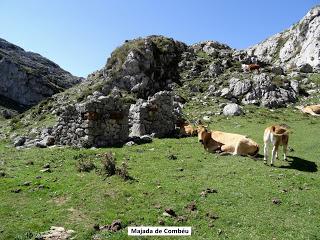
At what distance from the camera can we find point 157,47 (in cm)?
6944

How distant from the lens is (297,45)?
121 m

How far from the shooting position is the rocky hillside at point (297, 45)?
10938 centimetres

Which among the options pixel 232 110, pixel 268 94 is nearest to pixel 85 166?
pixel 232 110

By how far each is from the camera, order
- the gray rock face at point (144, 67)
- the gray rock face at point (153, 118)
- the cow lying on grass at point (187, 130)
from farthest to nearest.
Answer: the gray rock face at point (144, 67) < the gray rock face at point (153, 118) < the cow lying on grass at point (187, 130)

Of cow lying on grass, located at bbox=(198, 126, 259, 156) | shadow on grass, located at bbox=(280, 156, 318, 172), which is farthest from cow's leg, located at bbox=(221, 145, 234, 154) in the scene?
shadow on grass, located at bbox=(280, 156, 318, 172)

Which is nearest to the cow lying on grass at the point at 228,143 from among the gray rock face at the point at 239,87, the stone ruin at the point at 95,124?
the stone ruin at the point at 95,124

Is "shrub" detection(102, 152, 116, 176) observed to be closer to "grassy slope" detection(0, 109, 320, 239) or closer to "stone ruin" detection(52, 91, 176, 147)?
"grassy slope" detection(0, 109, 320, 239)

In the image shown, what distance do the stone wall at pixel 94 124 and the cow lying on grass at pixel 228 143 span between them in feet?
21.9

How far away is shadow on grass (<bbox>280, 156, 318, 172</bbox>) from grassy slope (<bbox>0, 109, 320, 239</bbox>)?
52mm

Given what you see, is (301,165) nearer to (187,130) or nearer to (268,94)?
(187,130)

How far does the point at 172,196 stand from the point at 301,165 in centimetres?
878

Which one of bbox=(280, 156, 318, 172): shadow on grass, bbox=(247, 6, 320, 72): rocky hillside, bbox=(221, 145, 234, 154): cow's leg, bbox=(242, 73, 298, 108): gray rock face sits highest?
bbox=(247, 6, 320, 72): rocky hillside

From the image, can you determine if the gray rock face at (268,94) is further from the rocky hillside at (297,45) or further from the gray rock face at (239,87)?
the rocky hillside at (297,45)

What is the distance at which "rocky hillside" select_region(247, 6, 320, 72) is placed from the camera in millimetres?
109375
